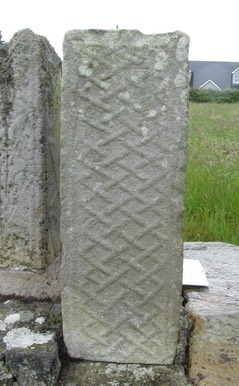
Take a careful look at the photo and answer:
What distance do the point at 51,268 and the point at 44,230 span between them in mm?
168

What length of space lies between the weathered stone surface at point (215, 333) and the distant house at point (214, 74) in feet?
119

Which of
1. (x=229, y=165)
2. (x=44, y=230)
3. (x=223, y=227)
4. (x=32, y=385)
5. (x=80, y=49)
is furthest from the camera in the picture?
(x=229, y=165)

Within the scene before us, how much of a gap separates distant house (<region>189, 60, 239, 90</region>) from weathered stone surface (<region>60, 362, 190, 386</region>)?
36.8 m

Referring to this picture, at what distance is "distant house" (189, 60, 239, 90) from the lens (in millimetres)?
37844

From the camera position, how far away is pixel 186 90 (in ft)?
4.52

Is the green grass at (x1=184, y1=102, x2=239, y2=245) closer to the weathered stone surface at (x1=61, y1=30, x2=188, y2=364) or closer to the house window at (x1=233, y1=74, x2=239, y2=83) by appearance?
the weathered stone surface at (x1=61, y1=30, x2=188, y2=364)

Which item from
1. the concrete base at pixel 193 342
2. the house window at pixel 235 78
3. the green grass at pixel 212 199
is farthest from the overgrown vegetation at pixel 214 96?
the concrete base at pixel 193 342

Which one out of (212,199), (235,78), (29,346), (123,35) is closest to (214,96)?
(235,78)

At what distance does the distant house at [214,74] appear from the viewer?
37.8 m

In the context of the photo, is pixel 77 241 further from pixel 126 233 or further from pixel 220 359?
pixel 220 359

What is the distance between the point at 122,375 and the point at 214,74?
39.4 m

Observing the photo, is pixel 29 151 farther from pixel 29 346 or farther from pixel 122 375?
pixel 122 375

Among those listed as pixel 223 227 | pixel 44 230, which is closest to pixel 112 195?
pixel 44 230

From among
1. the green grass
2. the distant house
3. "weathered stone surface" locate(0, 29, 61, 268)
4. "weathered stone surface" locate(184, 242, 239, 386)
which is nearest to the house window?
the distant house
